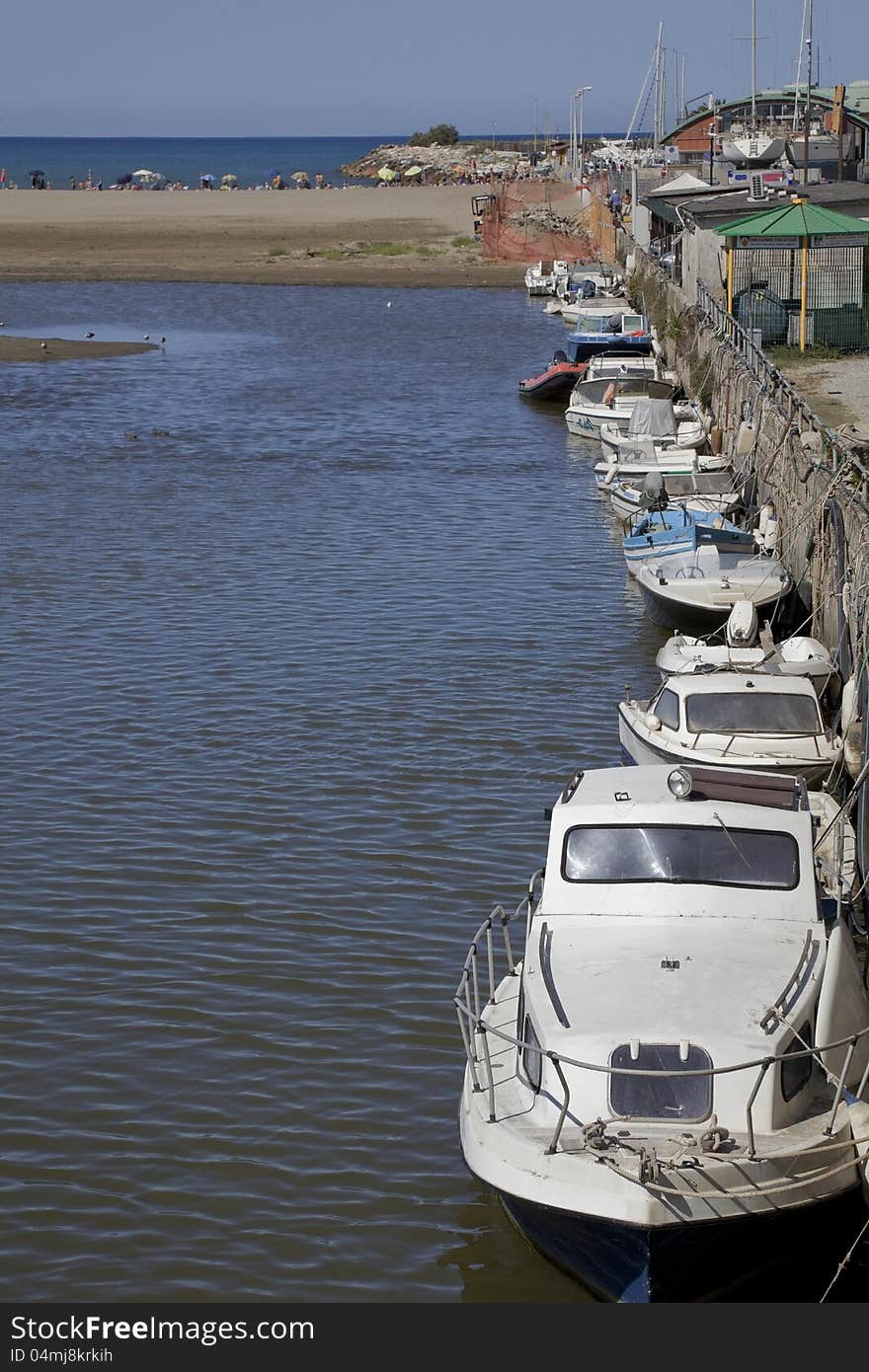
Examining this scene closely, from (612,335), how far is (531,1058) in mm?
39222

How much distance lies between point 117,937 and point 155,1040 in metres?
1.80

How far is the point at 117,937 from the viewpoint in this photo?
1478 centimetres

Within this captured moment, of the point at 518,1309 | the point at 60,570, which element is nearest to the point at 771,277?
the point at 60,570

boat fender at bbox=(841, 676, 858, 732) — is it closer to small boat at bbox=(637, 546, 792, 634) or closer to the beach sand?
small boat at bbox=(637, 546, 792, 634)

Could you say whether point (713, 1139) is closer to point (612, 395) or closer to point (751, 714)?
point (751, 714)

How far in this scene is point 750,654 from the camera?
18.7m

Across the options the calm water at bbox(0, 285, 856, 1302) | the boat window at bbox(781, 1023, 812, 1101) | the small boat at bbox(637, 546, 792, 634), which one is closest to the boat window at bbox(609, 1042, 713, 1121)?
the boat window at bbox(781, 1023, 812, 1101)

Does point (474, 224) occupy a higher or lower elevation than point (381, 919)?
higher

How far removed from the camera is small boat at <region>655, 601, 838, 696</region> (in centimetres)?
1841

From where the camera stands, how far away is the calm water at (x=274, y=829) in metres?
11.1

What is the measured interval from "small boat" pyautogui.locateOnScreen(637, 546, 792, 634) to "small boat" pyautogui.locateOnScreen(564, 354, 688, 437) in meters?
15.5

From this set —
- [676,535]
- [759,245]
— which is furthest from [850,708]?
[759,245]

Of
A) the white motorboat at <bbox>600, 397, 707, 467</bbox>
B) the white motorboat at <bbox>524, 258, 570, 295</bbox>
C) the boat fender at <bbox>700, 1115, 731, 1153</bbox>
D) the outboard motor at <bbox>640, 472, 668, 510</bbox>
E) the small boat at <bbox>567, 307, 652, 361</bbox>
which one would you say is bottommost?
the boat fender at <bbox>700, 1115, 731, 1153</bbox>

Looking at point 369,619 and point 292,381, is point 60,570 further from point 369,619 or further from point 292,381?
point 292,381
